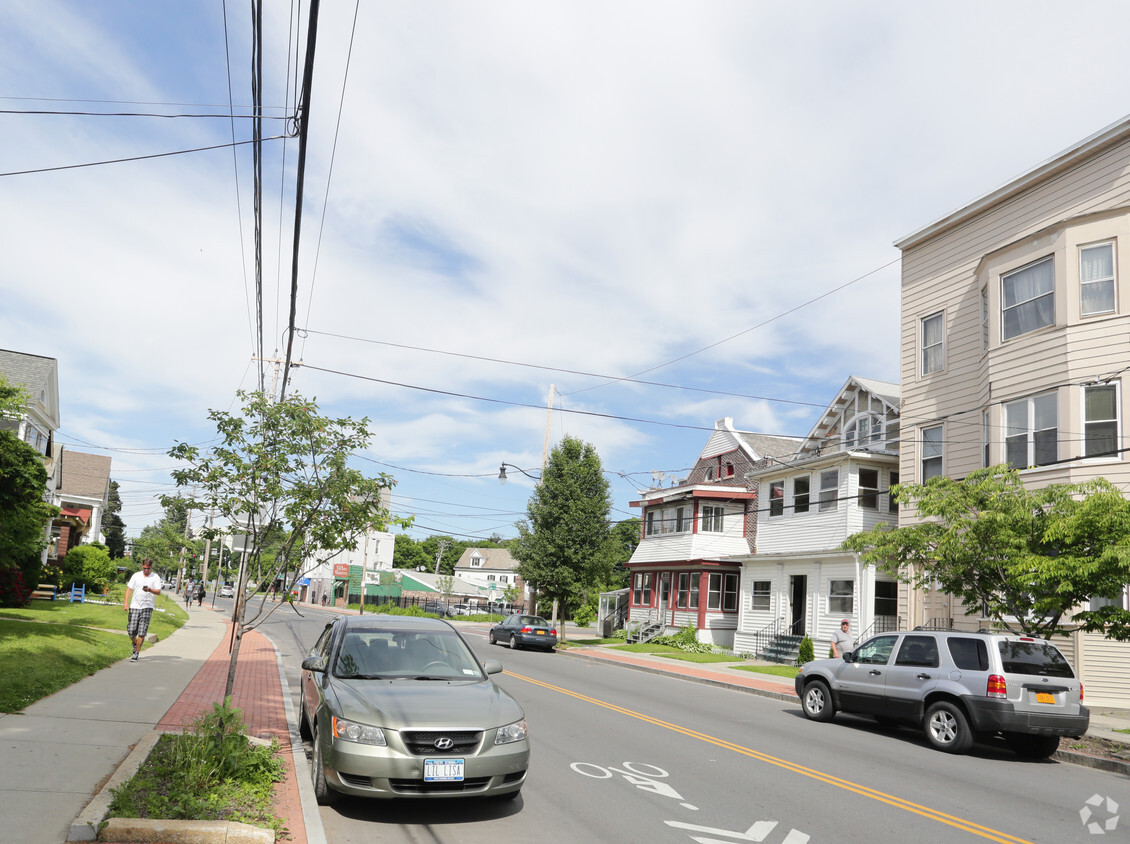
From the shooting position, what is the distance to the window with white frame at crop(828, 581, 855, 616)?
89.4ft

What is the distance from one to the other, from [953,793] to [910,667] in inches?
168

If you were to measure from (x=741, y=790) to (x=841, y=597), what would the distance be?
2067cm

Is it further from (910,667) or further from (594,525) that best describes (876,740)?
(594,525)

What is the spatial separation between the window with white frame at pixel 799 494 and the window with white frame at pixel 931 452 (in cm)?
687

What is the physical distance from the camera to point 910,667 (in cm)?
1300

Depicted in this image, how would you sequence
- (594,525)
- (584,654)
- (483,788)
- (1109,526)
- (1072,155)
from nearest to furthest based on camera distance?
(483,788)
(1109,526)
(1072,155)
(584,654)
(594,525)

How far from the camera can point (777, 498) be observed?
3212 cm

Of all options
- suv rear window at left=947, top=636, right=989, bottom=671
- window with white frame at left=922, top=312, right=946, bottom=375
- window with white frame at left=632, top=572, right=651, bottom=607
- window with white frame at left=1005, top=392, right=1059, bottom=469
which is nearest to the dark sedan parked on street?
window with white frame at left=632, top=572, right=651, bottom=607

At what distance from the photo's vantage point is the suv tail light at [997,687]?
1152cm

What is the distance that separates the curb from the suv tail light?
153 centimetres

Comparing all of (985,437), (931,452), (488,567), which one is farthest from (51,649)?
(488,567)

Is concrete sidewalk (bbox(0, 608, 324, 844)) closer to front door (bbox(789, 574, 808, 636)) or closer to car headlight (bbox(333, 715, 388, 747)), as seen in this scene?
car headlight (bbox(333, 715, 388, 747))

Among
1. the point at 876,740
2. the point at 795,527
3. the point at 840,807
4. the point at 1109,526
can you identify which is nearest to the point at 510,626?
the point at 795,527

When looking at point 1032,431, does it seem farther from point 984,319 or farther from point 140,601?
point 140,601
